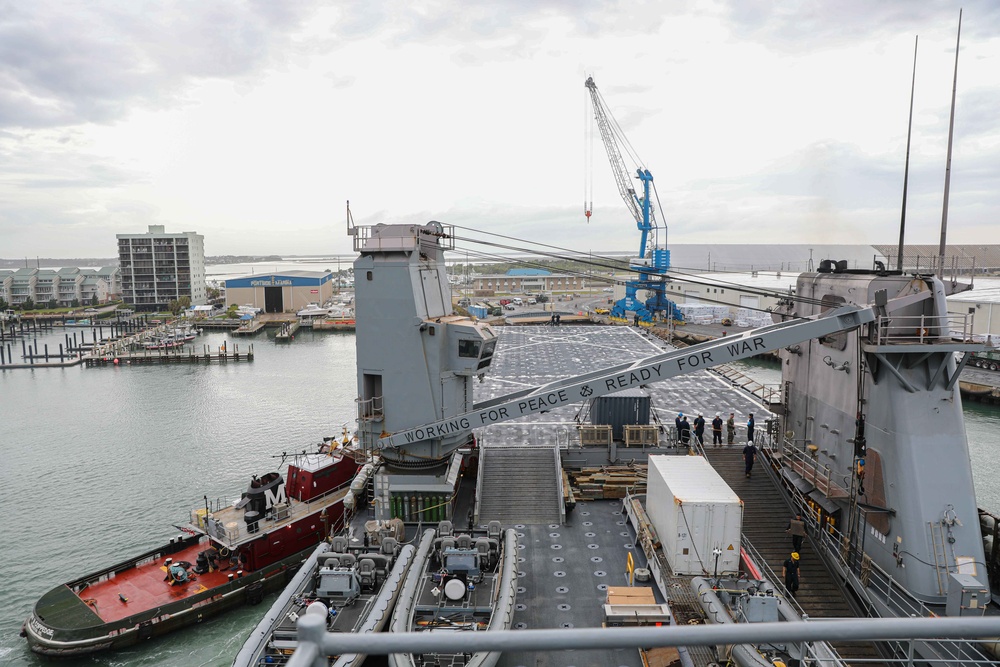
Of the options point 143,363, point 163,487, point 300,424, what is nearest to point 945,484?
point 163,487

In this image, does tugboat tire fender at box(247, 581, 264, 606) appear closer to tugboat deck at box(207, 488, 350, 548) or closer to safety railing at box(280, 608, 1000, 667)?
tugboat deck at box(207, 488, 350, 548)

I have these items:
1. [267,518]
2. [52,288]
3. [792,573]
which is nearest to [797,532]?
[792,573]

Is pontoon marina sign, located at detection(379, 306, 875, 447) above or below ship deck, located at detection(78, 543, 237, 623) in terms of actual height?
above

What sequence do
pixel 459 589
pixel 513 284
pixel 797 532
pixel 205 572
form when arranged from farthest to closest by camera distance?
1. pixel 513 284
2. pixel 205 572
3. pixel 797 532
4. pixel 459 589

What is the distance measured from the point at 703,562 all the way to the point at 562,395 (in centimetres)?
603

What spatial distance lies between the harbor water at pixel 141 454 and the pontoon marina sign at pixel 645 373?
10004 mm

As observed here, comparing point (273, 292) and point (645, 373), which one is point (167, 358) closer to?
point (273, 292)

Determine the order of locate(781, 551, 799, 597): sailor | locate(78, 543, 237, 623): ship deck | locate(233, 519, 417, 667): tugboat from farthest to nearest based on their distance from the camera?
locate(78, 543, 237, 623): ship deck → locate(781, 551, 799, 597): sailor → locate(233, 519, 417, 667): tugboat

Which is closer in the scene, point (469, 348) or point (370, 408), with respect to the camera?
point (469, 348)

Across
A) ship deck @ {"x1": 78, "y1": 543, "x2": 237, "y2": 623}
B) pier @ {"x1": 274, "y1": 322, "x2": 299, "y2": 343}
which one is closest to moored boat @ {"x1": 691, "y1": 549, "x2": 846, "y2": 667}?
ship deck @ {"x1": 78, "y1": 543, "x2": 237, "y2": 623}

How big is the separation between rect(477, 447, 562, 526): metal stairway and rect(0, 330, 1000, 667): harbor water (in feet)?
30.4

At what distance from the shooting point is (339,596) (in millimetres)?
13281

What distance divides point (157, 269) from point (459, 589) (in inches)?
4975

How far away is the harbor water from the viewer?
22.2 m
